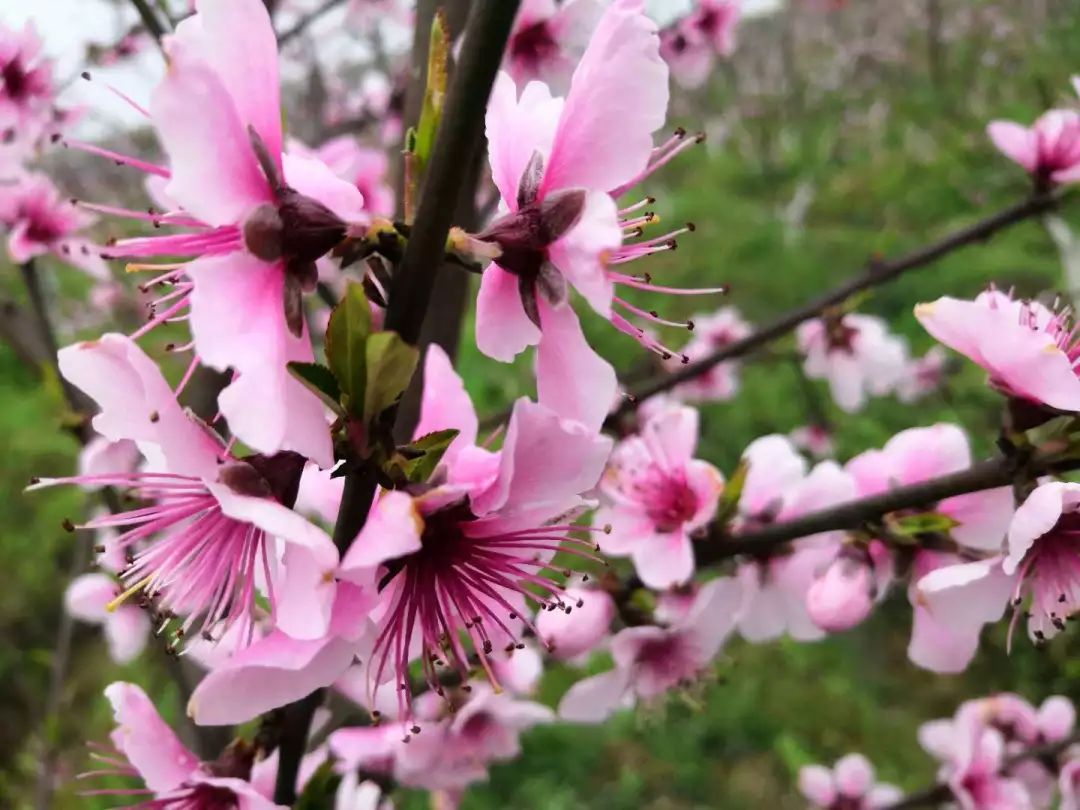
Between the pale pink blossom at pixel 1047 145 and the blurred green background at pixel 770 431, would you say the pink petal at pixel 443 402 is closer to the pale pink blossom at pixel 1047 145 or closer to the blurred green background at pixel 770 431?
the blurred green background at pixel 770 431

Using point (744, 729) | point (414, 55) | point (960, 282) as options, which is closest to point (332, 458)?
point (414, 55)

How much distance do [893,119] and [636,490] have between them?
8.36 m

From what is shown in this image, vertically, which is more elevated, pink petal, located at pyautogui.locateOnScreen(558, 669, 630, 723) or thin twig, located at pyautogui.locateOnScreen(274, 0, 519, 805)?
thin twig, located at pyautogui.locateOnScreen(274, 0, 519, 805)

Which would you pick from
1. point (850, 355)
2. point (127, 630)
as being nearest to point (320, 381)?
point (127, 630)

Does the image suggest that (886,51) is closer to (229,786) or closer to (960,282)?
(960,282)

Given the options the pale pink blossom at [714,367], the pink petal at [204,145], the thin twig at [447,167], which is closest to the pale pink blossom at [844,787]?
the pale pink blossom at [714,367]

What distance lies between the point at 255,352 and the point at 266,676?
0.16 meters

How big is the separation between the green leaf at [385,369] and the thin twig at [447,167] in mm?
26

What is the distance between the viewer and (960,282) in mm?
3955

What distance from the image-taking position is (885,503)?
663mm

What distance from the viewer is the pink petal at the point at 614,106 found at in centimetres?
43

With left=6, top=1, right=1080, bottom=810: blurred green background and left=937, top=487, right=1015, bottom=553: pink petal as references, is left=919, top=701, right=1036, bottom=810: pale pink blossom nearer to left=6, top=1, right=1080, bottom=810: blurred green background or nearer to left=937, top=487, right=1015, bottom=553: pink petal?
left=6, top=1, right=1080, bottom=810: blurred green background

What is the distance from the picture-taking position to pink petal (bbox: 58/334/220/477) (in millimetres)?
408

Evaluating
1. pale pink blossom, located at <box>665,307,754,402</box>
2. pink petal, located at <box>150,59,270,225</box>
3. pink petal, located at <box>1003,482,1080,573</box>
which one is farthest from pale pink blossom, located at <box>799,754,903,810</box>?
pink petal, located at <box>150,59,270,225</box>
